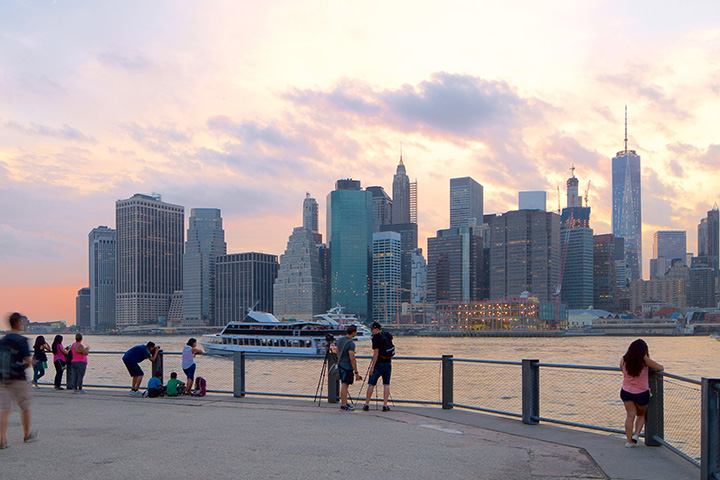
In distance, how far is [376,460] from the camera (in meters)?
9.05

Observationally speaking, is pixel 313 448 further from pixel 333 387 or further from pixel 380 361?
pixel 333 387

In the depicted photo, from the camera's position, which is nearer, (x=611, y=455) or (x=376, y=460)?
(x=376, y=460)

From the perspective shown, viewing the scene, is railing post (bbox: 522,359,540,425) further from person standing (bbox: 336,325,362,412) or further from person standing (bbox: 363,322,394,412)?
person standing (bbox: 336,325,362,412)

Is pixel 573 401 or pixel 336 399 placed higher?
pixel 336 399

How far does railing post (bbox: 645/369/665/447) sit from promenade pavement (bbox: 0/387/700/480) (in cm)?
22

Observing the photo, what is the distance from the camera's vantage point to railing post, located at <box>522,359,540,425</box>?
12.5 meters

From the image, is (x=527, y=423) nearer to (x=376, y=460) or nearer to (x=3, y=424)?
(x=376, y=460)

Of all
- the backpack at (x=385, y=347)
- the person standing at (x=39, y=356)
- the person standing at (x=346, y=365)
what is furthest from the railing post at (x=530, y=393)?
the person standing at (x=39, y=356)

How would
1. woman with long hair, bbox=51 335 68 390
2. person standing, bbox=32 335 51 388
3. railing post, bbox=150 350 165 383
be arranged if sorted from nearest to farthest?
railing post, bbox=150 350 165 383 < person standing, bbox=32 335 51 388 < woman with long hair, bbox=51 335 68 390

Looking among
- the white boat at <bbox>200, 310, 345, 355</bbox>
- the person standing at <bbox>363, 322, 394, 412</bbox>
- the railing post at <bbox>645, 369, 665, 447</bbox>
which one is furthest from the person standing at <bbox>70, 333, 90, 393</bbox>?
the white boat at <bbox>200, 310, 345, 355</bbox>

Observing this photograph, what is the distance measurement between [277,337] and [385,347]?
2539 inches

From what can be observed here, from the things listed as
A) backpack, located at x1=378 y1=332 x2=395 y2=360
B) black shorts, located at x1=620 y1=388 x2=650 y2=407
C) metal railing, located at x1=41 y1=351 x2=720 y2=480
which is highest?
backpack, located at x1=378 y1=332 x2=395 y2=360

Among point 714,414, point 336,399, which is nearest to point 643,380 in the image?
point 714,414

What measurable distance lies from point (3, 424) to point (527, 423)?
8.82m
